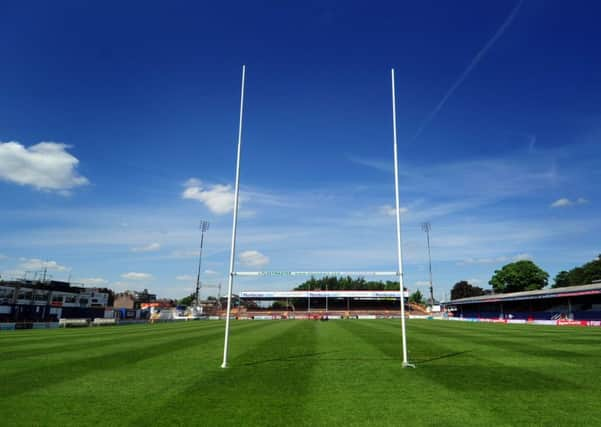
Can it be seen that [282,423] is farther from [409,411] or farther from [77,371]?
[77,371]

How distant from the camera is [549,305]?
2378 inches

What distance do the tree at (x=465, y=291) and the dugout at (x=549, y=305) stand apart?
37.8 m

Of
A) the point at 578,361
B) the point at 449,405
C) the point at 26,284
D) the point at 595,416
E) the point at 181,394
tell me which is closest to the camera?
the point at 595,416

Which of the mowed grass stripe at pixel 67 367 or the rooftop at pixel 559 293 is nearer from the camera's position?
the mowed grass stripe at pixel 67 367

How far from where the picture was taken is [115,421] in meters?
6.00

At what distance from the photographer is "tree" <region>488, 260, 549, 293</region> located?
91938mm

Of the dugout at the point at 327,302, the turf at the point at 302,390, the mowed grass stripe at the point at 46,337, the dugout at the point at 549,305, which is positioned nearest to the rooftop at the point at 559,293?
the dugout at the point at 549,305

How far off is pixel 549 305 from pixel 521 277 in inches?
1417

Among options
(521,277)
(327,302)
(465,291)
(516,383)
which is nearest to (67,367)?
(516,383)

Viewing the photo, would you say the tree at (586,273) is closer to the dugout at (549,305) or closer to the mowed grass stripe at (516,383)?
the dugout at (549,305)

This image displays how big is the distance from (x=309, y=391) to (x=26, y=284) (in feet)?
279

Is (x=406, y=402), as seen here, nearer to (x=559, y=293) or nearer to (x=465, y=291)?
(x=559, y=293)

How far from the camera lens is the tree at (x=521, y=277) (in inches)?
3620

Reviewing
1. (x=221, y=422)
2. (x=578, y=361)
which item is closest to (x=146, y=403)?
(x=221, y=422)
